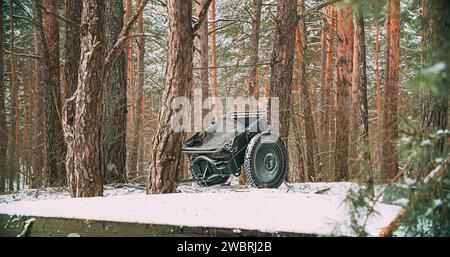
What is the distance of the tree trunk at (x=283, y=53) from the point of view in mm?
10142

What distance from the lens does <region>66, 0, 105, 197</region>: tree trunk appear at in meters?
6.71

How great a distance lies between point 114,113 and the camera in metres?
10.1

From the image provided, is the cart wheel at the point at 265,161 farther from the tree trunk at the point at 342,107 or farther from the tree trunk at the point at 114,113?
the tree trunk at the point at 342,107

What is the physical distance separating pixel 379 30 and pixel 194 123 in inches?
388

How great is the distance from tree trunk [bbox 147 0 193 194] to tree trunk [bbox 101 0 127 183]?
3.40m

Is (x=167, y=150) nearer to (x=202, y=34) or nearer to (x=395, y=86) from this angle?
(x=202, y=34)

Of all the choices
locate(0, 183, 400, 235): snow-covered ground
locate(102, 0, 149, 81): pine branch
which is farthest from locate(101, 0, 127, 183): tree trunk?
locate(0, 183, 400, 235): snow-covered ground

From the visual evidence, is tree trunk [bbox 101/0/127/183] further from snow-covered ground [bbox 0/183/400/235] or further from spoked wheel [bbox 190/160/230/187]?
snow-covered ground [bbox 0/183/400/235]

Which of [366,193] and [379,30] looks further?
[379,30]

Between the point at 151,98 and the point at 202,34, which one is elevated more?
the point at 202,34

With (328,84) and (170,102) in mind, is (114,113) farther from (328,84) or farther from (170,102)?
(328,84)
